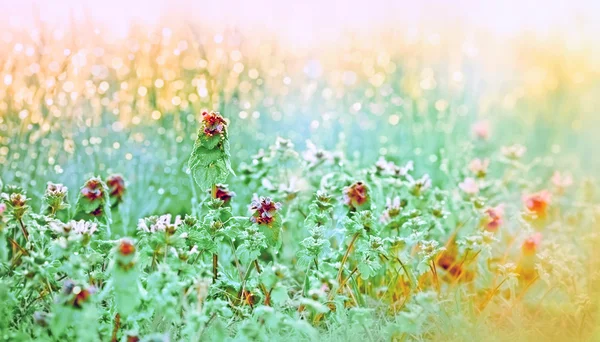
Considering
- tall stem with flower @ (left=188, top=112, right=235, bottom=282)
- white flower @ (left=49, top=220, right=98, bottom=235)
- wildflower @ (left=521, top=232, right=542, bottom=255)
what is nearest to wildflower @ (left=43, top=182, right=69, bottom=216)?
white flower @ (left=49, top=220, right=98, bottom=235)

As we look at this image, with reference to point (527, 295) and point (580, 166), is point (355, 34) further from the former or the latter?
point (527, 295)

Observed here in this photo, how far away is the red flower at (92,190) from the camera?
2.04 meters

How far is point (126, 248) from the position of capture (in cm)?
157

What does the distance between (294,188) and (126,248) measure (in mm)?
932

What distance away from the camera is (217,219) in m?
1.99

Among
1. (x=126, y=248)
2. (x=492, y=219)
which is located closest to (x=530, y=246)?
(x=492, y=219)

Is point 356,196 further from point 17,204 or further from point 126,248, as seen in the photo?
point 17,204

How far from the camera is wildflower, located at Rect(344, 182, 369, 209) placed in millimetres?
2092

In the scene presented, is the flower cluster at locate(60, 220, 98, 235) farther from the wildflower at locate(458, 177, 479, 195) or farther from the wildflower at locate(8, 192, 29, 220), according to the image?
the wildflower at locate(458, 177, 479, 195)

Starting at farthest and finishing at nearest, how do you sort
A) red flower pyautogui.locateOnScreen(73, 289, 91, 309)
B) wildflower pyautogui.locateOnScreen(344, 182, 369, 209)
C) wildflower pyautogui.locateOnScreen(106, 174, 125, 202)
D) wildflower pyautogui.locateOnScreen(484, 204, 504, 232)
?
wildflower pyautogui.locateOnScreen(484, 204, 504, 232), wildflower pyautogui.locateOnScreen(106, 174, 125, 202), wildflower pyautogui.locateOnScreen(344, 182, 369, 209), red flower pyautogui.locateOnScreen(73, 289, 91, 309)

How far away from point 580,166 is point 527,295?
1.67 m

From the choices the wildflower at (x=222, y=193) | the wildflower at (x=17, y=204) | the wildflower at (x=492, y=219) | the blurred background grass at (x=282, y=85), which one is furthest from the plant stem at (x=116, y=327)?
the wildflower at (x=492, y=219)

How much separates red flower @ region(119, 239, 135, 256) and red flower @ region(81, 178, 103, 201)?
0.51 m

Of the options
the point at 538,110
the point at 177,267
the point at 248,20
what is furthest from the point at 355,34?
the point at 177,267
